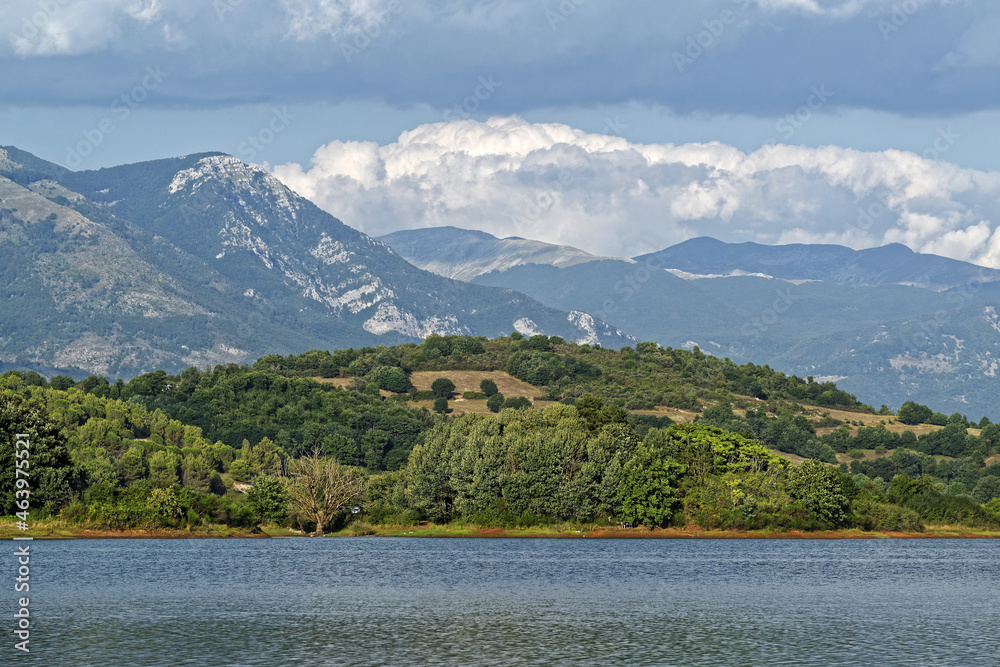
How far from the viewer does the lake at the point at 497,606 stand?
173 ft

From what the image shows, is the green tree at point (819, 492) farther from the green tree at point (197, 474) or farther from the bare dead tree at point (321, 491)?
the green tree at point (197, 474)

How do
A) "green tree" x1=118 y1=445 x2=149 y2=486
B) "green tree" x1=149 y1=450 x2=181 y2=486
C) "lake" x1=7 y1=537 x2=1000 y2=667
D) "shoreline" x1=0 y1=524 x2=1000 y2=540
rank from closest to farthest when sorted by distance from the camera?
"lake" x1=7 y1=537 x2=1000 y2=667 → "shoreline" x1=0 y1=524 x2=1000 y2=540 → "green tree" x1=118 y1=445 x2=149 y2=486 → "green tree" x1=149 y1=450 x2=181 y2=486

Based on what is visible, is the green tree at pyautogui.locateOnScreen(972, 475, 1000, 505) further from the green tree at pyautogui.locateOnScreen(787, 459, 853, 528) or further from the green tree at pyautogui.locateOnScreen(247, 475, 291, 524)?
the green tree at pyautogui.locateOnScreen(247, 475, 291, 524)

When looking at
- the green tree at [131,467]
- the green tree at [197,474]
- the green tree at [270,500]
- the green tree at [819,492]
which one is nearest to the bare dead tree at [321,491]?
the green tree at [270,500]

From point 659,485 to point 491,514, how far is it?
18.8 m

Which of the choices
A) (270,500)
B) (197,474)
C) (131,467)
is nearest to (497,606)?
(270,500)

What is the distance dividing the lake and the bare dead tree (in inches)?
614

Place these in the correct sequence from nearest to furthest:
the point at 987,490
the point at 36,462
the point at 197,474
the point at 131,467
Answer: the point at 36,462 < the point at 131,467 < the point at 197,474 < the point at 987,490

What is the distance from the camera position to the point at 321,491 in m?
133

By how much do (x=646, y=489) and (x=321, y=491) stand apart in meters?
36.6

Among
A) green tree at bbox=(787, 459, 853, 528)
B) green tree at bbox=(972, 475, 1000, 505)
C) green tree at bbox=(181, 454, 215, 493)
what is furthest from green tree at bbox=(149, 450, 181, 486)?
green tree at bbox=(972, 475, 1000, 505)

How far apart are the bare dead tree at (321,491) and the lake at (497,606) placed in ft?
51.2

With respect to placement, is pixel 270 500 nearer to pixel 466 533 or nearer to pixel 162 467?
pixel 466 533

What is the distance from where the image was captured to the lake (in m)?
52.7
